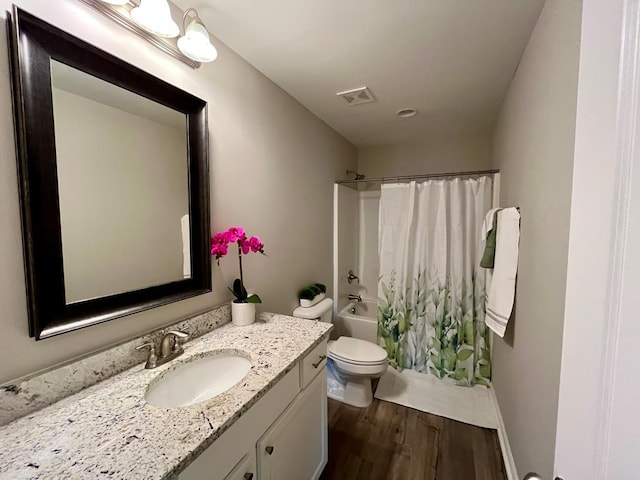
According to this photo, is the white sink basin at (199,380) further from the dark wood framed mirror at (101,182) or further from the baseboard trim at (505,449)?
the baseboard trim at (505,449)

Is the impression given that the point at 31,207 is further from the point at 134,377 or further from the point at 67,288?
the point at 134,377

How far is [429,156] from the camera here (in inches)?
118

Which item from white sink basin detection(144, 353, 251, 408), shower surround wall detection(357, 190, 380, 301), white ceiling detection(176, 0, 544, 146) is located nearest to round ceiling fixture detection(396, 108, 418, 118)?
white ceiling detection(176, 0, 544, 146)

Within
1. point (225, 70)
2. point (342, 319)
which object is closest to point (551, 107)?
point (225, 70)

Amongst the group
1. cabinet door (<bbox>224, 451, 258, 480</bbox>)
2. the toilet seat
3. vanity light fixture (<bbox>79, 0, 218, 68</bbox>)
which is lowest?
the toilet seat

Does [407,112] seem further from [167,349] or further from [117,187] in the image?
[167,349]

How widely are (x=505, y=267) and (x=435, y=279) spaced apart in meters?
0.88

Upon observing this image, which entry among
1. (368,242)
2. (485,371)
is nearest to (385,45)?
(368,242)

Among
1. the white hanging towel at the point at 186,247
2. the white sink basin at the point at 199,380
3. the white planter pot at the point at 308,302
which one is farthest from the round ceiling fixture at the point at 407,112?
the white sink basin at the point at 199,380

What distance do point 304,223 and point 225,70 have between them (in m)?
1.18

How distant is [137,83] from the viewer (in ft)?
3.51

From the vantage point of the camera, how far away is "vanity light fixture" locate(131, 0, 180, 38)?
985mm

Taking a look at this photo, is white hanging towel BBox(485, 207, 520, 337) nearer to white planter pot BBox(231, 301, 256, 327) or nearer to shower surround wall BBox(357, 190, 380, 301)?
white planter pot BBox(231, 301, 256, 327)

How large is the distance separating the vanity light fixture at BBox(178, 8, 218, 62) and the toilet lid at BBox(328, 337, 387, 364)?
202cm
